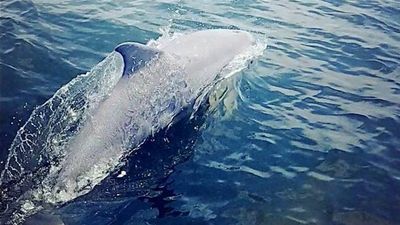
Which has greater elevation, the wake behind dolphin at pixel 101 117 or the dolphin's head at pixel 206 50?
the dolphin's head at pixel 206 50

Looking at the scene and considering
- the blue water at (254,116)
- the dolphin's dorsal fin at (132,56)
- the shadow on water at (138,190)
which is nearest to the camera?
the shadow on water at (138,190)

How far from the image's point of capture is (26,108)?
353 inches

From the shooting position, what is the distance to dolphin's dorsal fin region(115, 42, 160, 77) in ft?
27.1

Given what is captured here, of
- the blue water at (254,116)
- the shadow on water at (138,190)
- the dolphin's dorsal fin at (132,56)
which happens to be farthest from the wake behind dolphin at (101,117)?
the blue water at (254,116)

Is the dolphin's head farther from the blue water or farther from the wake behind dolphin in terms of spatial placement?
the blue water

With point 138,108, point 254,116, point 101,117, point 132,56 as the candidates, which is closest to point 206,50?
Result: point 254,116

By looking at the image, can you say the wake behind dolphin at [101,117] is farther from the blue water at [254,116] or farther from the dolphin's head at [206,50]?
the blue water at [254,116]

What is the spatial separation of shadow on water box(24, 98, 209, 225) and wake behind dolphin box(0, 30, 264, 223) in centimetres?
15

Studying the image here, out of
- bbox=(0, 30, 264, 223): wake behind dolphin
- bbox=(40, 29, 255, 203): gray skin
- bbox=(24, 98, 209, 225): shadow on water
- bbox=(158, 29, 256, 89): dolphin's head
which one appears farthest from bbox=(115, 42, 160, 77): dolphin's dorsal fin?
bbox=(24, 98, 209, 225): shadow on water

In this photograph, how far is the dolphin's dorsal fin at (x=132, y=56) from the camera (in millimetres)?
8258

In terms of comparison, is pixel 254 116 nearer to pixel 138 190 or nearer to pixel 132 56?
pixel 132 56

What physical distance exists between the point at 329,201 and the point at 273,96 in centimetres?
337

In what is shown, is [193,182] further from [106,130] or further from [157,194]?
[106,130]

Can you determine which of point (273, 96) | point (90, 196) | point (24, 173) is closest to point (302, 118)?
point (273, 96)
